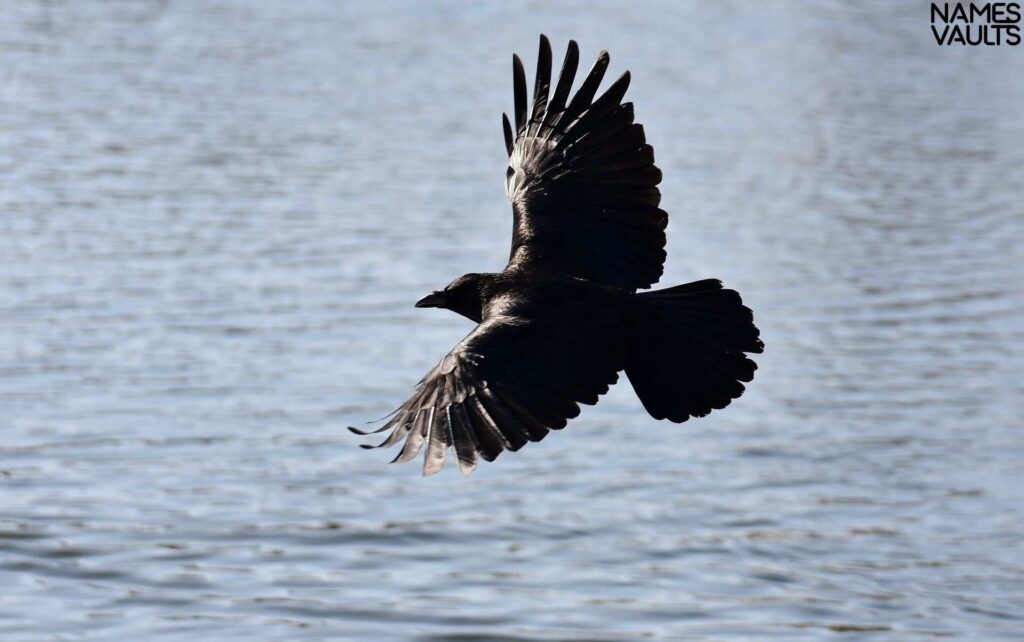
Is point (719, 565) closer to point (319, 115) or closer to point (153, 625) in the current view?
point (153, 625)

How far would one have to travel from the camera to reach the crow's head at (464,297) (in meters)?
6.68

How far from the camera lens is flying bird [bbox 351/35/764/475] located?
18.8 feet

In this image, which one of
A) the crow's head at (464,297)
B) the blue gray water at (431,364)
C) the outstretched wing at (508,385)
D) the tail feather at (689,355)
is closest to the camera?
the outstretched wing at (508,385)

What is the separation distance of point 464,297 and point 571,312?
0.66 m

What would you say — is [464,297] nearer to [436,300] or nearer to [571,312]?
[436,300]

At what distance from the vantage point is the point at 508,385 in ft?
19.1

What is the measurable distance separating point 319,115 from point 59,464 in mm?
9617

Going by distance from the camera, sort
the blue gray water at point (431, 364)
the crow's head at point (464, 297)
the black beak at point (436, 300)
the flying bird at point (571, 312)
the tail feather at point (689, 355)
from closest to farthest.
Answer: the flying bird at point (571, 312) < the tail feather at point (689, 355) < the crow's head at point (464, 297) < the black beak at point (436, 300) < the blue gray water at point (431, 364)

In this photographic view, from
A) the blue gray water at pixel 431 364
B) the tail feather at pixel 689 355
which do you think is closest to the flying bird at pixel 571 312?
the tail feather at pixel 689 355

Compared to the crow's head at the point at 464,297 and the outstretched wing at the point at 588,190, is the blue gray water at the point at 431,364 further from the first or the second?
the outstretched wing at the point at 588,190

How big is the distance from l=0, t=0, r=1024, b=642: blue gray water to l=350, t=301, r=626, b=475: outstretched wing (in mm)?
2373

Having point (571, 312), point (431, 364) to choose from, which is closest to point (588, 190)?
point (571, 312)

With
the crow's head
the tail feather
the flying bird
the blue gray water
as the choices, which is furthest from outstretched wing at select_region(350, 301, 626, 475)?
the blue gray water

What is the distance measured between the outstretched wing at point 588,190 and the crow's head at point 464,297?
197mm
